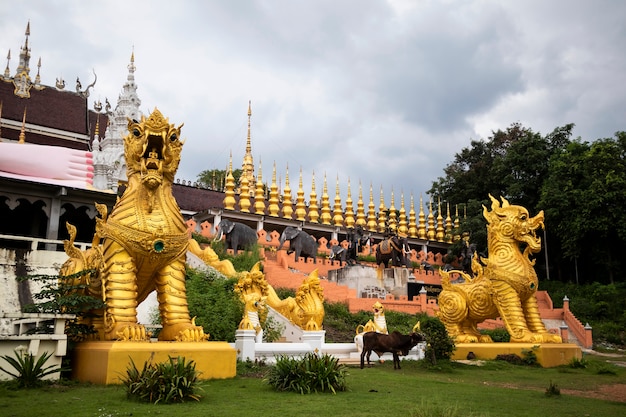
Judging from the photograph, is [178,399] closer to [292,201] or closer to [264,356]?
[264,356]

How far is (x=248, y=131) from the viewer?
47.9 metres

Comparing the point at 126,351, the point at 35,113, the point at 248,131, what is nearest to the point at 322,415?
the point at 126,351

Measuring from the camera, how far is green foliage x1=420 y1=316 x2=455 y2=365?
1204 cm

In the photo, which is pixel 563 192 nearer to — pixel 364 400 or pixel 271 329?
pixel 271 329

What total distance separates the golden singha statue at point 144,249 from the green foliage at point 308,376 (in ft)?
3.96

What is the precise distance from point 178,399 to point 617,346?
67.3 ft

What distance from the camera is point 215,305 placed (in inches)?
529

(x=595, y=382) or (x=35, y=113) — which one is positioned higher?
(x=35, y=113)

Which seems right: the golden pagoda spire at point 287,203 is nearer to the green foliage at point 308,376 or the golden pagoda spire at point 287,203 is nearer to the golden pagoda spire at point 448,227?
the golden pagoda spire at point 448,227

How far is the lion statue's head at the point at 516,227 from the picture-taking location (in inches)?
553

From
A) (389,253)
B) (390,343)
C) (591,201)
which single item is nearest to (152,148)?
(390,343)

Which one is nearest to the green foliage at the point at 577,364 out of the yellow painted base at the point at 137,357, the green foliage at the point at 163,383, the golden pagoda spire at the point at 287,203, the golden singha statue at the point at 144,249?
the yellow painted base at the point at 137,357

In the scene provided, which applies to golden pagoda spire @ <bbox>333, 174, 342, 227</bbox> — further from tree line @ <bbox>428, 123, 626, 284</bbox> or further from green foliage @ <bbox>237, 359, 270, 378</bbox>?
green foliage @ <bbox>237, 359, 270, 378</bbox>

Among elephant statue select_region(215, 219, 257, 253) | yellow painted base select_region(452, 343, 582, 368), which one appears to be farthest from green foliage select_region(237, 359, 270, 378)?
elephant statue select_region(215, 219, 257, 253)
